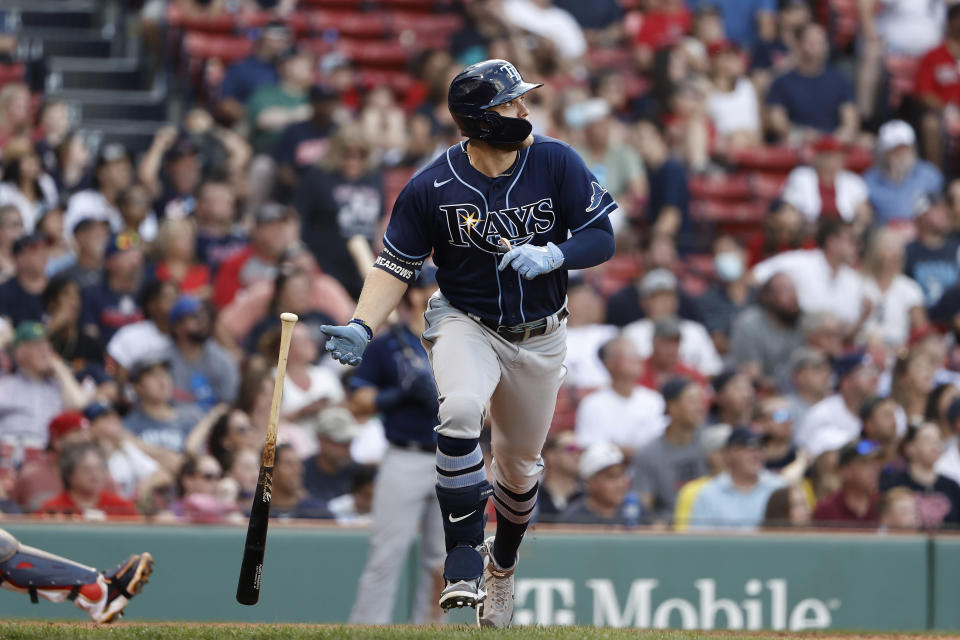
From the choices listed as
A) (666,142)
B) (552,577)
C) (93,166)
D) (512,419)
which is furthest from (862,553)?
(93,166)

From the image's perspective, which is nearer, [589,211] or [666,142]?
[589,211]

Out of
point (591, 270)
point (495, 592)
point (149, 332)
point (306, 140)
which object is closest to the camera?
point (495, 592)

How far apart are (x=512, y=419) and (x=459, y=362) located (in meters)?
0.44

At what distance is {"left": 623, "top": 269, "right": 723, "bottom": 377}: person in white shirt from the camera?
37.0 feet

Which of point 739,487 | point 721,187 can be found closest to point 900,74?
point 721,187

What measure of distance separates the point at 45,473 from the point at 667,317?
15.6 ft

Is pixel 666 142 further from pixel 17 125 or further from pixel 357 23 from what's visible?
pixel 17 125

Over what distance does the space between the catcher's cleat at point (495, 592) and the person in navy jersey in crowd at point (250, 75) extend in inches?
295

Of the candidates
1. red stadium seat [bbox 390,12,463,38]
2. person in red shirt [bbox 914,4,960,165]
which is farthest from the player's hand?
person in red shirt [bbox 914,4,960,165]

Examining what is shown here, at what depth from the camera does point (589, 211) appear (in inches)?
236

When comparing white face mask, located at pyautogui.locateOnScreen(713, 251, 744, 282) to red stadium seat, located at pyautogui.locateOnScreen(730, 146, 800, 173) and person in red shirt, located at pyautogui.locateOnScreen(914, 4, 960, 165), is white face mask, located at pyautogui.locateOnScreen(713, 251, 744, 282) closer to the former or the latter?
red stadium seat, located at pyautogui.locateOnScreen(730, 146, 800, 173)

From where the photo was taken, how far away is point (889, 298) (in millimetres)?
12234

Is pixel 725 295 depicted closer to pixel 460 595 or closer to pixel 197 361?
pixel 197 361

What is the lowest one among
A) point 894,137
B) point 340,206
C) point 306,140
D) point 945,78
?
point 340,206
